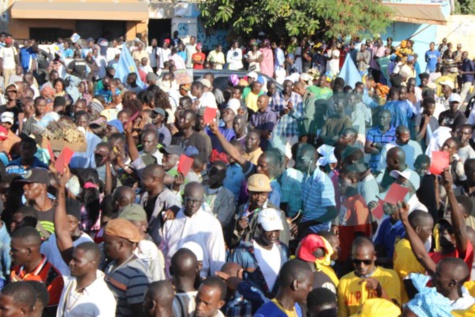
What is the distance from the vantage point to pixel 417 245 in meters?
6.18

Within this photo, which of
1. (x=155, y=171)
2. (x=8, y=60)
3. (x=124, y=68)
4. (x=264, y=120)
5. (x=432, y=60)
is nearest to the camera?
(x=155, y=171)

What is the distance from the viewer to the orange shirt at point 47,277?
19.7 ft

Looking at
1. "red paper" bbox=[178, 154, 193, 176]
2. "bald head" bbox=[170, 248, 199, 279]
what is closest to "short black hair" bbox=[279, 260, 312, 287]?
"bald head" bbox=[170, 248, 199, 279]

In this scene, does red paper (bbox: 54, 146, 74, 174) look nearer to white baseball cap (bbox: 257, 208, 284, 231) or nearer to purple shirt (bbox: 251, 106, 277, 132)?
white baseball cap (bbox: 257, 208, 284, 231)

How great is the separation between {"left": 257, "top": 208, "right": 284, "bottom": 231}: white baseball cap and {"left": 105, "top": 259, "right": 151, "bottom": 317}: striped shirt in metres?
1.02

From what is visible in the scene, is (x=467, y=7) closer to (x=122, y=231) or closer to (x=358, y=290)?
(x=358, y=290)

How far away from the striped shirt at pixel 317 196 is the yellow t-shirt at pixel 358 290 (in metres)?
1.85

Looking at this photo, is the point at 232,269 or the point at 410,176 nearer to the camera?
the point at 232,269

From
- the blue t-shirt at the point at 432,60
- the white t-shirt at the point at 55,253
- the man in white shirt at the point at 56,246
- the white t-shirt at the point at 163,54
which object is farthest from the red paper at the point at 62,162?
the blue t-shirt at the point at 432,60

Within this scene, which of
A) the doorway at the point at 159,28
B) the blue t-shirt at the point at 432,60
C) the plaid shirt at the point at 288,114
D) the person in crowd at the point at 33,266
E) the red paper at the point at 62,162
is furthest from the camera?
the doorway at the point at 159,28

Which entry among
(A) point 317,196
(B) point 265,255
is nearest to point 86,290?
(B) point 265,255

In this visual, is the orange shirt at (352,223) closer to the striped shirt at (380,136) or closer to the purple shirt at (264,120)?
the striped shirt at (380,136)

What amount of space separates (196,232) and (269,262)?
85 centimetres

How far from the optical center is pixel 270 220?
6480 millimetres
